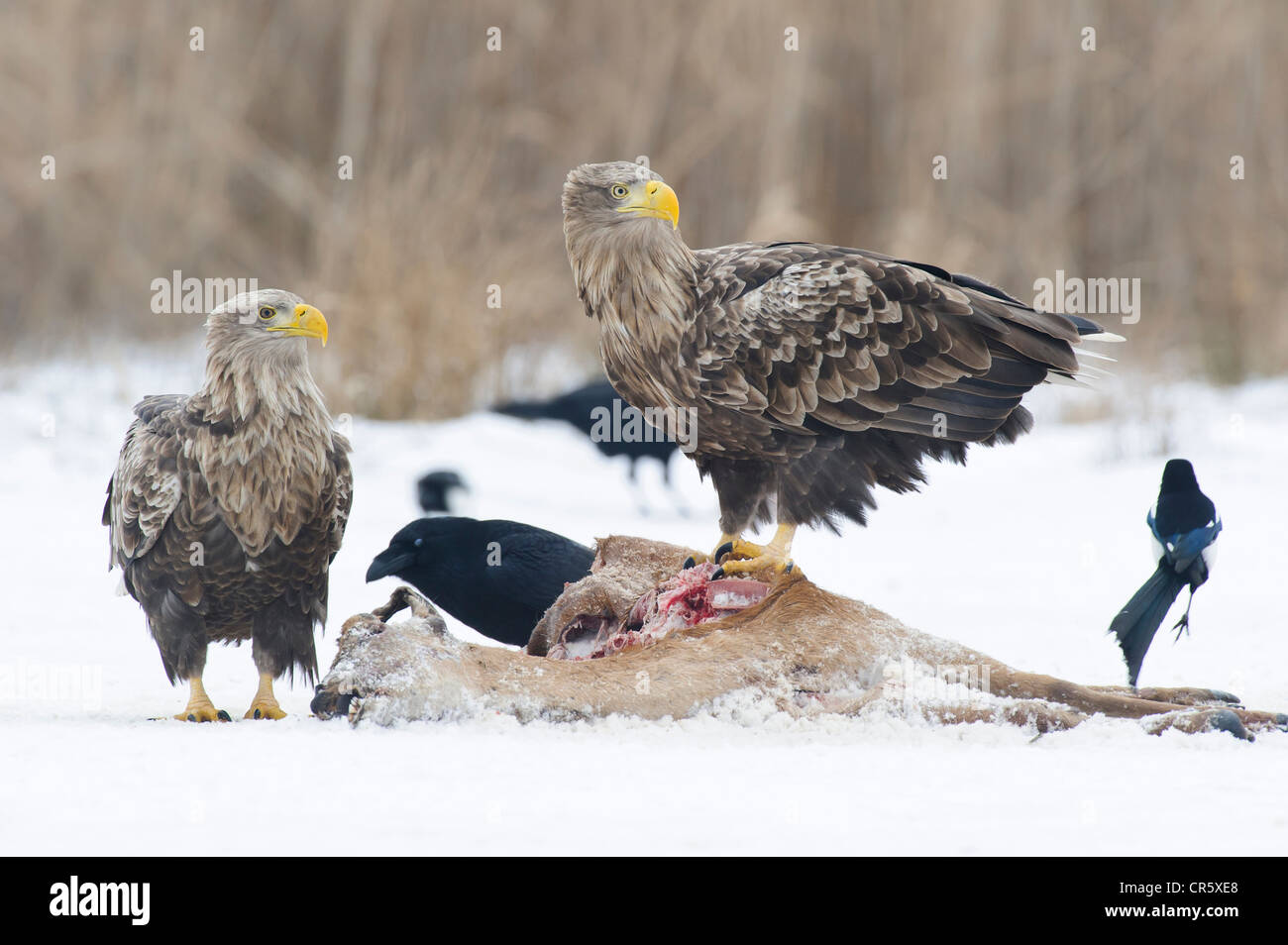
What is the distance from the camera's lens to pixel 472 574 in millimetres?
4891

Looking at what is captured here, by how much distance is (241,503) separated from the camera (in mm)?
4020

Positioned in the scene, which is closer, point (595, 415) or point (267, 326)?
point (267, 326)

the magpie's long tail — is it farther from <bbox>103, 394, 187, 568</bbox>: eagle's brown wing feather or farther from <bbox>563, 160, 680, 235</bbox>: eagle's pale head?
<bbox>103, 394, 187, 568</bbox>: eagle's brown wing feather

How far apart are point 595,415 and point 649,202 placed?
4.28 m

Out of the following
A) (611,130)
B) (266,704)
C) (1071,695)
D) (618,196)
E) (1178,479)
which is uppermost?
(611,130)

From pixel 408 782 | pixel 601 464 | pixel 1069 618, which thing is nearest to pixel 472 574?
pixel 408 782

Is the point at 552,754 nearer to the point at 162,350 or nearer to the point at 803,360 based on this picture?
the point at 803,360

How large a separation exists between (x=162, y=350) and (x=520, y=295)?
9.91 feet

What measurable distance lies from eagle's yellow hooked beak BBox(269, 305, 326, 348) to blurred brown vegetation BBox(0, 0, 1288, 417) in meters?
6.30

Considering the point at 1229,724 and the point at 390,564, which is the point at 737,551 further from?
the point at 1229,724

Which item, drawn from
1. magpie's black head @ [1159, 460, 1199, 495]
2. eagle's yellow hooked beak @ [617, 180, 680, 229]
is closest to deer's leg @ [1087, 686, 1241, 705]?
magpie's black head @ [1159, 460, 1199, 495]

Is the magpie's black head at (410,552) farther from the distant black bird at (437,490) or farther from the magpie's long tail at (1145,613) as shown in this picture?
the distant black bird at (437,490)

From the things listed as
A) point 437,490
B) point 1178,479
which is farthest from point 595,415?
point 1178,479

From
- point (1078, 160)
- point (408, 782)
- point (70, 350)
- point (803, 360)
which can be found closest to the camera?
point (408, 782)
